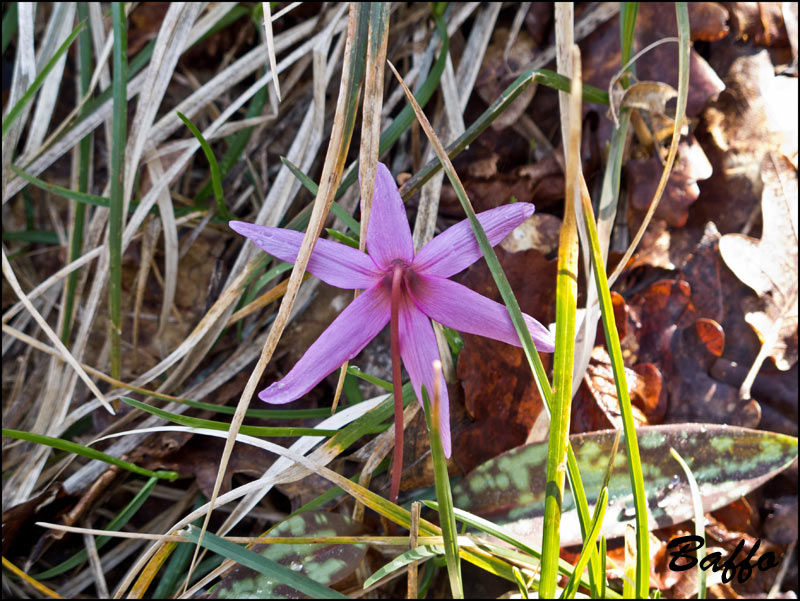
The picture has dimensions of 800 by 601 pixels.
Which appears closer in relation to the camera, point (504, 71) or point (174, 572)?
point (174, 572)

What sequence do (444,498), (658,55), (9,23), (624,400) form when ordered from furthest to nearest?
(9,23) < (658,55) < (624,400) < (444,498)

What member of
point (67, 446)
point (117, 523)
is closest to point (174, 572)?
point (117, 523)

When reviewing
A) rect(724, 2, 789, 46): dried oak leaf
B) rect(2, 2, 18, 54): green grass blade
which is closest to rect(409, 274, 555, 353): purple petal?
rect(724, 2, 789, 46): dried oak leaf

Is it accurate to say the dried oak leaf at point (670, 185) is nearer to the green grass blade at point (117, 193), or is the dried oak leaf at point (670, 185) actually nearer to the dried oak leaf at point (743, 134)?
the dried oak leaf at point (743, 134)

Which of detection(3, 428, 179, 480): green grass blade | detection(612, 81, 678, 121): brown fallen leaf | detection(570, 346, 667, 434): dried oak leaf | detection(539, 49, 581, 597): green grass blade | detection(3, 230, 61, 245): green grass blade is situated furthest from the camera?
detection(3, 230, 61, 245): green grass blade

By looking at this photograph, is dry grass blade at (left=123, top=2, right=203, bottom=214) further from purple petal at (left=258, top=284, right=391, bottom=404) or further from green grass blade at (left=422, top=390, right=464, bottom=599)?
green grass blade at (left=422, top=390, right=464, bottom=599)

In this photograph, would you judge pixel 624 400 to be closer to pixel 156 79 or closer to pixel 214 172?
pixel 214 172

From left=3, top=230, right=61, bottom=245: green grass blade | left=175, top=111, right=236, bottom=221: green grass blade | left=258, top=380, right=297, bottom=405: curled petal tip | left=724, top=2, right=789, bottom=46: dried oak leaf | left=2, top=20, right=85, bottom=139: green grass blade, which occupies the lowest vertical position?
left=258, top=380, right=297, bottom=405: curled petal tip
